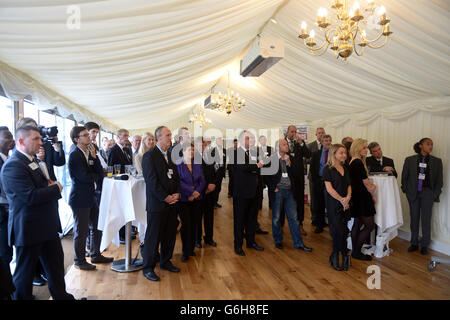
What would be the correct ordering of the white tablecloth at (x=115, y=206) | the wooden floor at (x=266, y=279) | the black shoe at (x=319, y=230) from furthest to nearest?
1. the black shoe at (x=319, y=230)
2. the white tablecloth at (x=115, y=206)
3. the wooden floor at (x=266, y=279)

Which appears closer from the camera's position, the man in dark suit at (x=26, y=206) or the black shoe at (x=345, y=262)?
the man in dark suit at (x=26, y=206)

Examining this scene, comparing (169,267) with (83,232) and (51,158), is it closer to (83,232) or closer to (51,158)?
(83,232)

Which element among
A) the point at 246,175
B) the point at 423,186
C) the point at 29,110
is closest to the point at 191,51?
the point at 246,175

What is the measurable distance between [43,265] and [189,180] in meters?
1.77

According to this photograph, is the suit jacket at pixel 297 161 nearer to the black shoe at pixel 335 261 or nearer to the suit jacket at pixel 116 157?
the black shoe at pixel 335 261

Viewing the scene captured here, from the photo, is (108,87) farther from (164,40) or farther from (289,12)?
(289,12)

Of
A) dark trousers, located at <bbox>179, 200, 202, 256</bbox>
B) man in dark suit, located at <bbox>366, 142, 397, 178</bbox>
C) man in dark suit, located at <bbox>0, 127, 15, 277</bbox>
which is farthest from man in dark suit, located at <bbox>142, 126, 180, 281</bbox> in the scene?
man in dark suit, located at <bbox>366, 142, 397, 178</bbox>

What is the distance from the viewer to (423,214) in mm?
4137

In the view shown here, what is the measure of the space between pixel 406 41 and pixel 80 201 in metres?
4.02

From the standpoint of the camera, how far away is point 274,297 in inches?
106

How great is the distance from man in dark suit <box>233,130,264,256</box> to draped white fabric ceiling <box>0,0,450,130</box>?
1.51 m

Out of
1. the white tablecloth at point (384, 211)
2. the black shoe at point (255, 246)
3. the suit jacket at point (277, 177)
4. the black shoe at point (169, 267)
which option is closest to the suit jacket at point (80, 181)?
the black shoe at point (169, 267)

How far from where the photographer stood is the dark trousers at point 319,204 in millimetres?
4977

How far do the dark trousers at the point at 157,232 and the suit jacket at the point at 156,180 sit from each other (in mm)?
92
